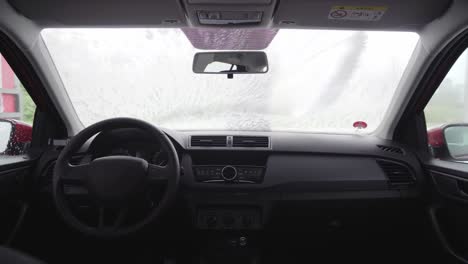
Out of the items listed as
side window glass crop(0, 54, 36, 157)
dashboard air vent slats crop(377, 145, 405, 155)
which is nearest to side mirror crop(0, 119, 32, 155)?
side window glass crop(0, 54, 36, 157)

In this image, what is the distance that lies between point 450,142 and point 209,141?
7.10 feet

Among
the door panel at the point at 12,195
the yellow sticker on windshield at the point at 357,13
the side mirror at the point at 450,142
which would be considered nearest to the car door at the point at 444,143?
the side mirror at the point at 450,142

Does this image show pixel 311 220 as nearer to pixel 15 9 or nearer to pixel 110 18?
pixel 110 18

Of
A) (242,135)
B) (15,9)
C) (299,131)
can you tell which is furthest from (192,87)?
(15,9)

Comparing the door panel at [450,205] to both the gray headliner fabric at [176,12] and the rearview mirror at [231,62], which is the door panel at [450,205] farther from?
the rearview mirror at [231,62]

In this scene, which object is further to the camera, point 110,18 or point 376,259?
point 376,259

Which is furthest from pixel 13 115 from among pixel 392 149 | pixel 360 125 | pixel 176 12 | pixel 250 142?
pixel 392 149

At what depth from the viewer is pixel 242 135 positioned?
3404mm

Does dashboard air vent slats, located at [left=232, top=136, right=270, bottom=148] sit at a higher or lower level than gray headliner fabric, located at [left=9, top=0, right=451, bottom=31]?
lower

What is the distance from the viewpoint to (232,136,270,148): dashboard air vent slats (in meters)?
3.35

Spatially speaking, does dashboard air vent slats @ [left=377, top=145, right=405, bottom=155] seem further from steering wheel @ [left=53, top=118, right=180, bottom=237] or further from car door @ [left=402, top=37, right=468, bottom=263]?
steering wheel @ [left=53, top=118, right=180, bottom=237]

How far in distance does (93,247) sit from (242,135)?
1618mm

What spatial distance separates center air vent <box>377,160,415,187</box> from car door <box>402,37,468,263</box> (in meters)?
0.16

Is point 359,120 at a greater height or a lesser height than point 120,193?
greater
